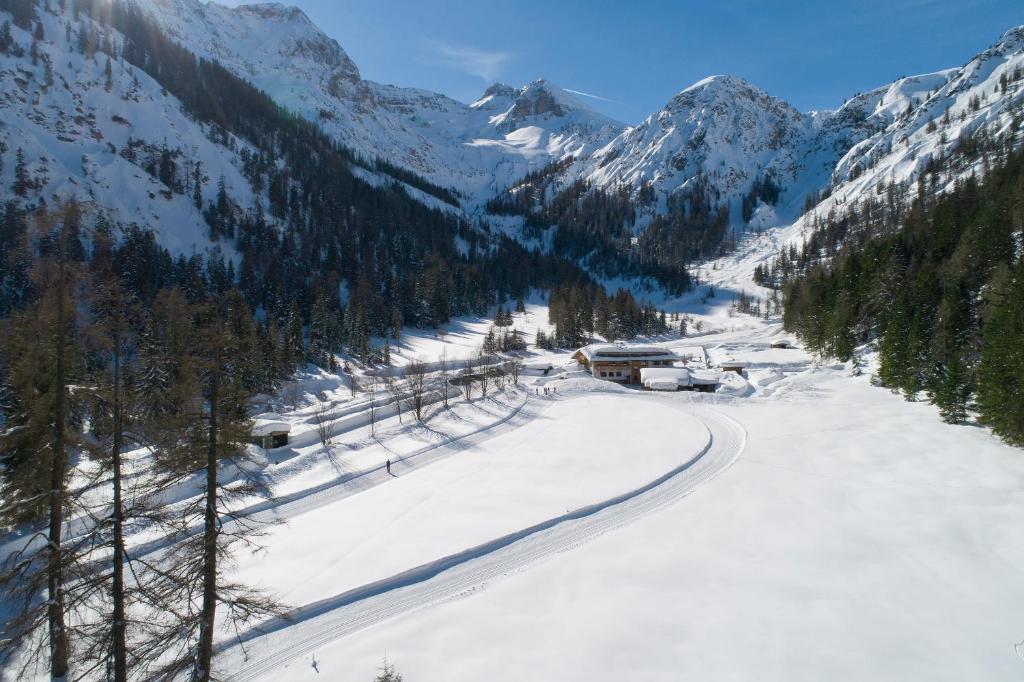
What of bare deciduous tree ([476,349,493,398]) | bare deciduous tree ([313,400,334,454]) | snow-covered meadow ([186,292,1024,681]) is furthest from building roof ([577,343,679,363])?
bare deciduous tree ([313,400,334,454])

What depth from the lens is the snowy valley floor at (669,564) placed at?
43.4 ft

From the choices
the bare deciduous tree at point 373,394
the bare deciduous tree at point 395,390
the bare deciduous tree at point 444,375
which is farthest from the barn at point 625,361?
the bare deciduous tree at point 373,394

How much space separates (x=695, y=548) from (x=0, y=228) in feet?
382

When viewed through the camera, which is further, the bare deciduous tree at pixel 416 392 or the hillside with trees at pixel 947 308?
the bare deciduous tree at pixel 416 392

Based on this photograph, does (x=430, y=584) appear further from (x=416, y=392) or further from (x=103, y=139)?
(x=103, y=139)

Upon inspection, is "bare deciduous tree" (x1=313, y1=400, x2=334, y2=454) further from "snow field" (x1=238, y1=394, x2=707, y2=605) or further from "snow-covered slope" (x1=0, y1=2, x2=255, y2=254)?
"snow-covered slope" (x1=0, y1=2, x2=255, y2=254)

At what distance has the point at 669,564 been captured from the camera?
17891 millimetres

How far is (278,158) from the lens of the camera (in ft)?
513

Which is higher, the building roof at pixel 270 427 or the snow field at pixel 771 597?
the snow field at pixel 771 597

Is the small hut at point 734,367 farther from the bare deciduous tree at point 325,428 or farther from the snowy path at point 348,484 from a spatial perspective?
the bare deciduous tree at point 325,428

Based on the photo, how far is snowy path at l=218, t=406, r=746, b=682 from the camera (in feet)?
47.3

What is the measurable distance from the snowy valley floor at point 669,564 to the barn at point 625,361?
1149 inches

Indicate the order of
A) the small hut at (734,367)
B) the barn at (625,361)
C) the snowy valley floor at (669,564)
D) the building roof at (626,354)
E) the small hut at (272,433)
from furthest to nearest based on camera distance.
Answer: the building roof at (626,354)
the barn at (625,361)
the small hut at (734,367)
the small hut at (272,433)
the snowy valley floor at (669,564)

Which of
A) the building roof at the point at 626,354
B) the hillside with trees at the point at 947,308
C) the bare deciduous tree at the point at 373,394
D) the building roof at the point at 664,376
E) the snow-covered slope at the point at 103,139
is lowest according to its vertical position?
the bare deciduous tree at the point at 373,394
